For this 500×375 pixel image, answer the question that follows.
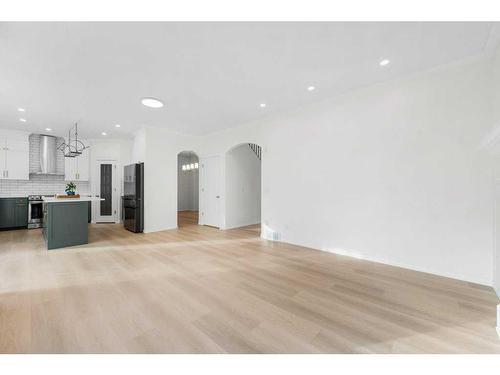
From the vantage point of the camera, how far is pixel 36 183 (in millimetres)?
6668

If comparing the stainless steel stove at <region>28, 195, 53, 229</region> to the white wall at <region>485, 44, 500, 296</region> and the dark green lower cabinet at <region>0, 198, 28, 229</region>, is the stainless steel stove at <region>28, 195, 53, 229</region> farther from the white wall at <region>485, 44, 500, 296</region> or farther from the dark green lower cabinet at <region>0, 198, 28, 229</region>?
the white wall at <region>485, 44, 500, 296</region>

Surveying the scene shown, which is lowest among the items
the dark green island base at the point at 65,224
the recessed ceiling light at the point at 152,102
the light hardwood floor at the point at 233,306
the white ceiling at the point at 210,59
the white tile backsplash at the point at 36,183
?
the light hardwood floor at the point at 233,306

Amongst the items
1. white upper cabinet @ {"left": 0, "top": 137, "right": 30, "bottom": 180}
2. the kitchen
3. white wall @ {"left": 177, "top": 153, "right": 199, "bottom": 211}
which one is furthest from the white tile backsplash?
white wall @ {"left": 177, "top": 153, "right": 199, "bottom": 211}

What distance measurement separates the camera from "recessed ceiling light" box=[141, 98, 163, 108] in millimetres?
4052

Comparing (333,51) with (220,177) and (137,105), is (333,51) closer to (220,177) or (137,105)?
(137,105)

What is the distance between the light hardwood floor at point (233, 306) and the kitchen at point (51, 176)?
2349mm

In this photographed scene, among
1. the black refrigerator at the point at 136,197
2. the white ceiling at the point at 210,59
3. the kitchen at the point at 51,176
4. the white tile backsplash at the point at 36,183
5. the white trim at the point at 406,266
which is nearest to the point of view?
the white ceiling at the point at 210,59

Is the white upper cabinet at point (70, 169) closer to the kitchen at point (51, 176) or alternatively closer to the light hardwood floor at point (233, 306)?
the kitchen at point (51, 176)

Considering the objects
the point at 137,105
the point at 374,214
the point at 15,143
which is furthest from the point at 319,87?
the point at 15,143

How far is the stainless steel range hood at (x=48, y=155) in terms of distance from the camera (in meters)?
6.54

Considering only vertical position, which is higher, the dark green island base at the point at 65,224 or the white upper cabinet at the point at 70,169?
the white upper cabinet at the point at 70,169

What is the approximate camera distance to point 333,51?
2.57 metres

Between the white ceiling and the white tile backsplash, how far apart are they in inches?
113

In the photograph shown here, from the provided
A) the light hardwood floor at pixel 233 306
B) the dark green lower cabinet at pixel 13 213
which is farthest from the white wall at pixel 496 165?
the dark green lower cabinet at pixel 13 213
